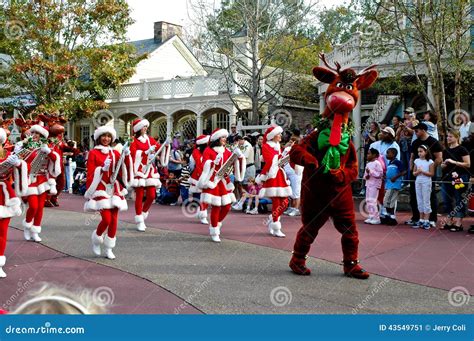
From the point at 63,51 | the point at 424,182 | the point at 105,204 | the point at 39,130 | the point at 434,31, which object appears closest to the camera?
the point at 105,204

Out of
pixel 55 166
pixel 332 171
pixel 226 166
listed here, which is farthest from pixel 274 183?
pixel 55 166

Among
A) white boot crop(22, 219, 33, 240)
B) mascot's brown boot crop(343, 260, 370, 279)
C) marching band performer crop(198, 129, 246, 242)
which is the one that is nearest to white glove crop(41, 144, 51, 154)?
white boot crop(22, 219, 33, 240)

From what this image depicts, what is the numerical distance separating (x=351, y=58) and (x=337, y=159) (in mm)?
12016

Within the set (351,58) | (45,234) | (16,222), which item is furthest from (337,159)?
(351,58)

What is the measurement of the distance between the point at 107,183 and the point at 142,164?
8.34ft

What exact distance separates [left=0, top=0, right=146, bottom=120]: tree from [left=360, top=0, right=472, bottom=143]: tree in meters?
14.2

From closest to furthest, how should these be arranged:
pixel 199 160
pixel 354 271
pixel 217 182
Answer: pixel 354 271
pixel 217 182
pixel 199 160

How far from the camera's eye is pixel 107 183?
7.02 metres

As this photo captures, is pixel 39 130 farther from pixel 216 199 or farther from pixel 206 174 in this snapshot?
pixel 216 199

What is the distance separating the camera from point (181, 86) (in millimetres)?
24328

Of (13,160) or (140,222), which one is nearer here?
(13,160)

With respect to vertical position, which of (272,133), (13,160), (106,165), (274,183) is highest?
(272,133)

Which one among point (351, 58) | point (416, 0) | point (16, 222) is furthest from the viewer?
point (351, 58)

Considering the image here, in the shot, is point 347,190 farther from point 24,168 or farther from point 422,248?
point 24,168
